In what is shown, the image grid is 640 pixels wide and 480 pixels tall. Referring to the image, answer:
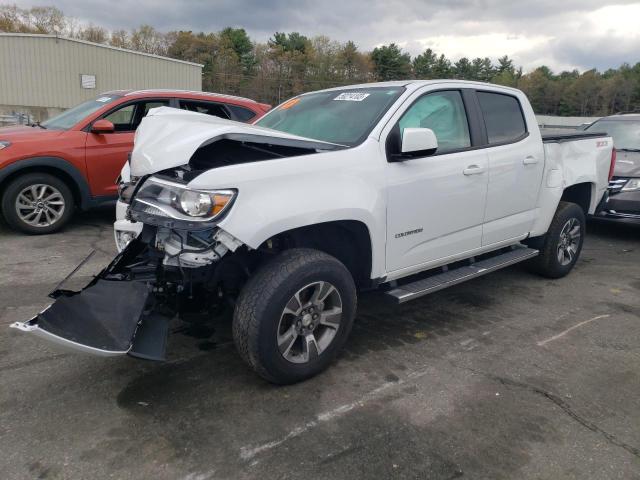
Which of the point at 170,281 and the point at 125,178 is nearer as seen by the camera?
the point at 170,281

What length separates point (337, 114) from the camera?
12.8 feet

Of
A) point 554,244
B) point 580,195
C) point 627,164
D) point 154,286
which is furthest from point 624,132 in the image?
point 154,286

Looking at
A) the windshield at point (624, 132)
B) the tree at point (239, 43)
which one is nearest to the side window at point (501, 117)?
the windshield at point (624, 132)

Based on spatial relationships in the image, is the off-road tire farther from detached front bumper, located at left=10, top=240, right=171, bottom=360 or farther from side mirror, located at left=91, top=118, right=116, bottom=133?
side mirror, located at left=91, top=118, right=116, bottom=133

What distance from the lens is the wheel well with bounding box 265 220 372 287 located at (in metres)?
3.25

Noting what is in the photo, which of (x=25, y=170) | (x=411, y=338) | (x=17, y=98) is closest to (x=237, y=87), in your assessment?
(x=17, y=98)

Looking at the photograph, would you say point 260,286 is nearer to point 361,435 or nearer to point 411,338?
point 361,435

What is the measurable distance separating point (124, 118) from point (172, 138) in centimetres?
438

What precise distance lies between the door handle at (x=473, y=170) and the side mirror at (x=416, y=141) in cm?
67

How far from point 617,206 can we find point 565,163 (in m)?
2.63

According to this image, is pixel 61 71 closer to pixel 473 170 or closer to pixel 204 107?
pixel 204 107

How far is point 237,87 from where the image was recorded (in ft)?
147

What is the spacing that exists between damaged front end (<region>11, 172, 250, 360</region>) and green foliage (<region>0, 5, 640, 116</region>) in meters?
41.3

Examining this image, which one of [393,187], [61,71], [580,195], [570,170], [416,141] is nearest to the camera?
[416,141]
